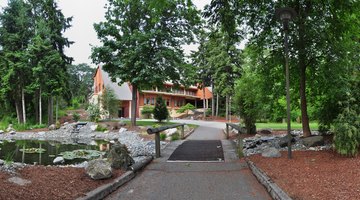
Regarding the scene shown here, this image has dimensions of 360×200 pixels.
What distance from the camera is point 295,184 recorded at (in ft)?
18.7

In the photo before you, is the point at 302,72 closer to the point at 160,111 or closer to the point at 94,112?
the point at 160,111

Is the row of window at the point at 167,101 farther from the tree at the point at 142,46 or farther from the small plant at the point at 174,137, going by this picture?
the small plant at the point at 174,137

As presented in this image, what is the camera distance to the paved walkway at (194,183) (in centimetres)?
570

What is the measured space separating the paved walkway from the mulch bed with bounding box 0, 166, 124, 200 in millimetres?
552

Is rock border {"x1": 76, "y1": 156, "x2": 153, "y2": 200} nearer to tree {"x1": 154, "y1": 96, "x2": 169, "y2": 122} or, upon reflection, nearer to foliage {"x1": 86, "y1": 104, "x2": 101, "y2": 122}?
tree {"x1": 154, "y1": 96, "x2": 169, "y2": 122}

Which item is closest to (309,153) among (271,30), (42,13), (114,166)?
(271,30)

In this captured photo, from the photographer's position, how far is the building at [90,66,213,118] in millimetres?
47188

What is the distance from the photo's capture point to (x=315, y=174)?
252 inches

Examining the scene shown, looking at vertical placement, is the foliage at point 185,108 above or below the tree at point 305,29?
below

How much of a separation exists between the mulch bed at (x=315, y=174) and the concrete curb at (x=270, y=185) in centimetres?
10

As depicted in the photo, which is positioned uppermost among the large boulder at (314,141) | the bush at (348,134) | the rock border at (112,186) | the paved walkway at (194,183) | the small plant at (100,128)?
the bush at (348,134)

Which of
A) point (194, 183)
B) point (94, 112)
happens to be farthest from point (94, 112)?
point (194, 183)

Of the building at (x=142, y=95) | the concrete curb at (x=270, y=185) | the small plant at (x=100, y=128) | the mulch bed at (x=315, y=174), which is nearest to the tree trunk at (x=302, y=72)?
the mulch bed at (x=315, y=174)

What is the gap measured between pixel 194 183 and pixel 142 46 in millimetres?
18382
